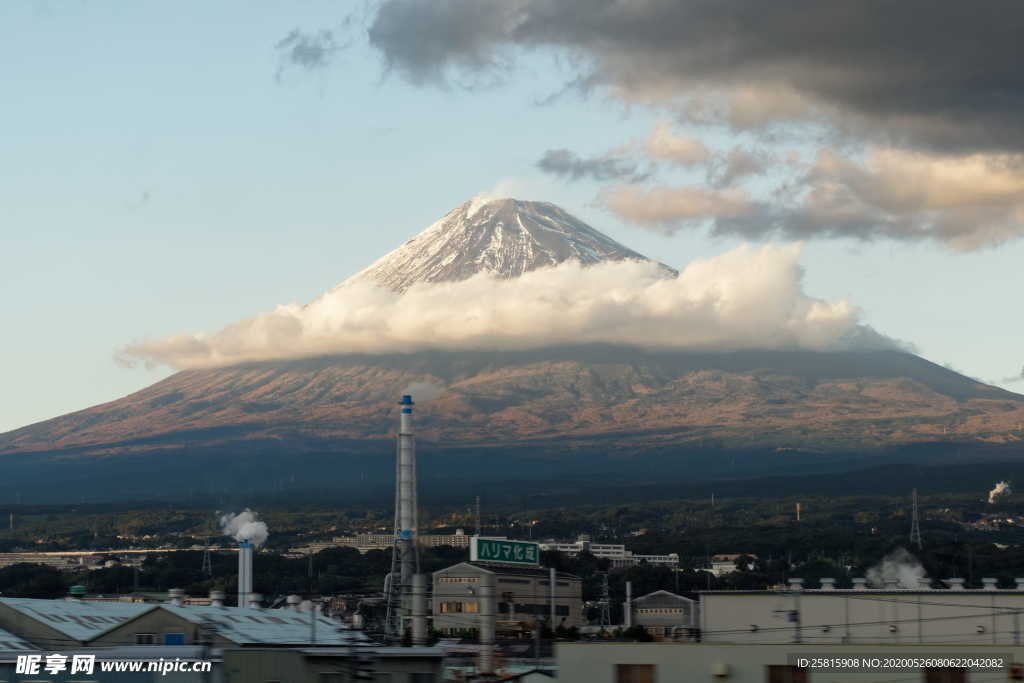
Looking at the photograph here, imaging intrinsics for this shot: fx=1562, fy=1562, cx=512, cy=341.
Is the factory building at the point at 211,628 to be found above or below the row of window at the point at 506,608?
above

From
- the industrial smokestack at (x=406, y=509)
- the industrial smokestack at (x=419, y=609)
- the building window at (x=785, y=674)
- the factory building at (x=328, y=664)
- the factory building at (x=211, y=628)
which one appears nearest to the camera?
the building window at (x=785, y=674)

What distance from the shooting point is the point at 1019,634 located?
6138 cm

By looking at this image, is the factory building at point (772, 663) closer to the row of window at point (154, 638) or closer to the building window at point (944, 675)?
the building window at point (944, 675)

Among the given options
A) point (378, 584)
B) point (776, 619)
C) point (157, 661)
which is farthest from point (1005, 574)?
point (157, 661)

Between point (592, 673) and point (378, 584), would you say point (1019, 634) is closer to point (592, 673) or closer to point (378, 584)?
point (592, 673)

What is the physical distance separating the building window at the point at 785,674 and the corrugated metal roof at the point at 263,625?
19.3 metres

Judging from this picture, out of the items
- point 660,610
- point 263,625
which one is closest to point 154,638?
point 263,625

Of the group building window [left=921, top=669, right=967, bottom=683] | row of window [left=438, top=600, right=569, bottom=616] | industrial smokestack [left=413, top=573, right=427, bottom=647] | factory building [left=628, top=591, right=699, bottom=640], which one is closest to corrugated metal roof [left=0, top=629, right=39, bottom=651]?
industrial smokestack [left=413, top=573, right=427, bottom=647]

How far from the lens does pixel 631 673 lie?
161ft

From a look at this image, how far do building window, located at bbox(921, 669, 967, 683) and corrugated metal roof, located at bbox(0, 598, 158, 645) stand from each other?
1368 inches

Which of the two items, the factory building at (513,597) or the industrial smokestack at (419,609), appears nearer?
the industrial smokestack at (419,609)

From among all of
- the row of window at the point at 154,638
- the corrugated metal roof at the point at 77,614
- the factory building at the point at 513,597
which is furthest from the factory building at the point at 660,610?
the row of window at the point at 154,638

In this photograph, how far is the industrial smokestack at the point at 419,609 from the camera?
215 ft

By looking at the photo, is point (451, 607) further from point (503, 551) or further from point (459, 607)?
point (503, 551)
